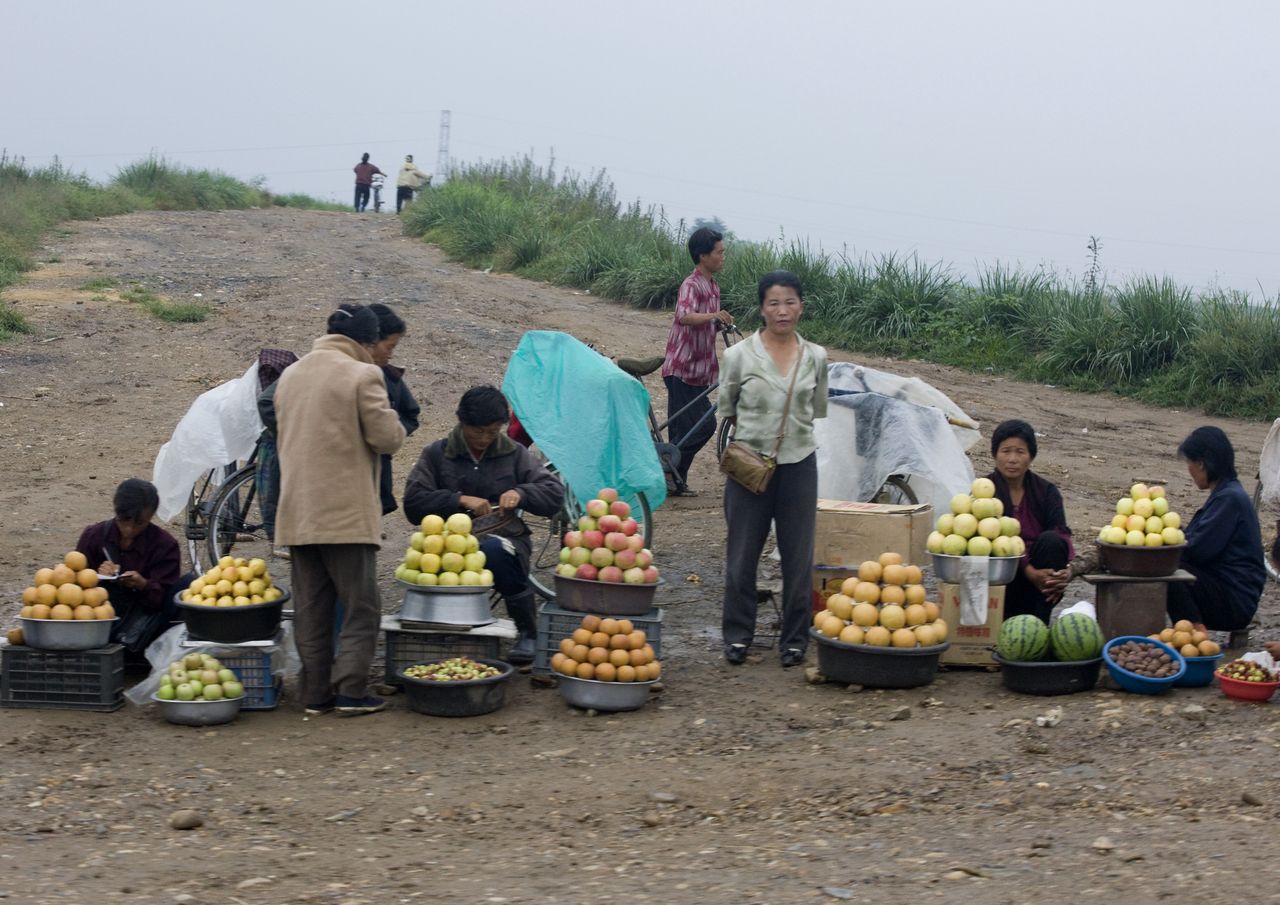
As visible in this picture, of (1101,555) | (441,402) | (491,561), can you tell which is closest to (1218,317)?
(441,402)

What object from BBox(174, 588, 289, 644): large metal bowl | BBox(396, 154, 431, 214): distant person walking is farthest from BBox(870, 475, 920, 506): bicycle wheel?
BBox(396, 154, 431, 214): distant person walking

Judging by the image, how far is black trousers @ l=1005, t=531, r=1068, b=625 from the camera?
7039 mm

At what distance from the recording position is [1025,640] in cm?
652

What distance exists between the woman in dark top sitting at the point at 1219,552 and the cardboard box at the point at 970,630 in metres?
0.94

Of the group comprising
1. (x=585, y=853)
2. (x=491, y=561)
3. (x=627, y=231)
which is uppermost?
(x=627, y=231)

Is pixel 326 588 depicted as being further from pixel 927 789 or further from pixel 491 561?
pixel 927 789

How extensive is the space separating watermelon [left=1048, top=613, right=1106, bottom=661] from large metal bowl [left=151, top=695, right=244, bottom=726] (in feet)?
12.4

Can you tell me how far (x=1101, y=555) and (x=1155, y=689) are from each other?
81 cm

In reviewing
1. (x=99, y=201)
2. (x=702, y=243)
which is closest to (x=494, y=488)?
(x=702, y=243)

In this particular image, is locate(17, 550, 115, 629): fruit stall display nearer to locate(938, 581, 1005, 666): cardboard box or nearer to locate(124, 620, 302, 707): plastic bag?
locate(124, 620, 302, 707): plastic bag

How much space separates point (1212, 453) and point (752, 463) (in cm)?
228

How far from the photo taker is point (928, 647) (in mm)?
6613

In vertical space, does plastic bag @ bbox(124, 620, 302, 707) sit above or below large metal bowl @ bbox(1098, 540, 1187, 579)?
below

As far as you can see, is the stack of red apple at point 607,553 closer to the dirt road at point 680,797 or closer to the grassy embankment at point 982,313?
the dirt road at point 680,797
